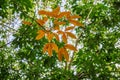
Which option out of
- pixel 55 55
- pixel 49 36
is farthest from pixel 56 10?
pixel 55 55

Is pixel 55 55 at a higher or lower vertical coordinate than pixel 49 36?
higher

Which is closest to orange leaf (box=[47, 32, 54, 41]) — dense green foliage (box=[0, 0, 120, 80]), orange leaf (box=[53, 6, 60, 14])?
orange leaf (box=[53, 6, 60, 14])

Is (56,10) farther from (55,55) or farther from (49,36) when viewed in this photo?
(55,55)

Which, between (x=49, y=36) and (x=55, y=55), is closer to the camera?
(x=49, y=36)

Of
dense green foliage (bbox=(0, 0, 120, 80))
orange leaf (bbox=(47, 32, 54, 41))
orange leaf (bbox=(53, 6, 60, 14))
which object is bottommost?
orange leaf (bbox=(47, 32, 54, 41))

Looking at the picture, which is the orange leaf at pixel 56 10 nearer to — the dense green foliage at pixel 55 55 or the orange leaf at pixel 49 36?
the orange leaf at pixel 49 36

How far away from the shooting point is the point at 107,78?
6.88m

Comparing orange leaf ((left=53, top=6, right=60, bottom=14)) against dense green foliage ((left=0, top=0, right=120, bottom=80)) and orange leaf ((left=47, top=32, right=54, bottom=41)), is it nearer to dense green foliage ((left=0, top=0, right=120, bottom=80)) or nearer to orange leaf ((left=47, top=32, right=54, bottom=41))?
orange leaf ((left=47, top=32, right=54, bottom=41))

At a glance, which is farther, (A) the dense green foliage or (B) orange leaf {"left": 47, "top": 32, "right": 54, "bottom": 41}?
(A) the dense green foliage

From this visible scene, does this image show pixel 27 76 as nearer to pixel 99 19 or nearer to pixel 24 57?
pixel 24 57

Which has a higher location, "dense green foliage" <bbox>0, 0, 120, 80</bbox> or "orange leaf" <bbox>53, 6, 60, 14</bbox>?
"dense green foliage" <bbox>0, 0, 120, 80</bbox>

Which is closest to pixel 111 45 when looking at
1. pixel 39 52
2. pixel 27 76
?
pixel 39 52

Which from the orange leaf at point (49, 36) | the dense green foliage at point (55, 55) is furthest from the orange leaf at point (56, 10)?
the dense green foliage at point (55, 55)

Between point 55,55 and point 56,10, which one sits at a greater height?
point 55,55
